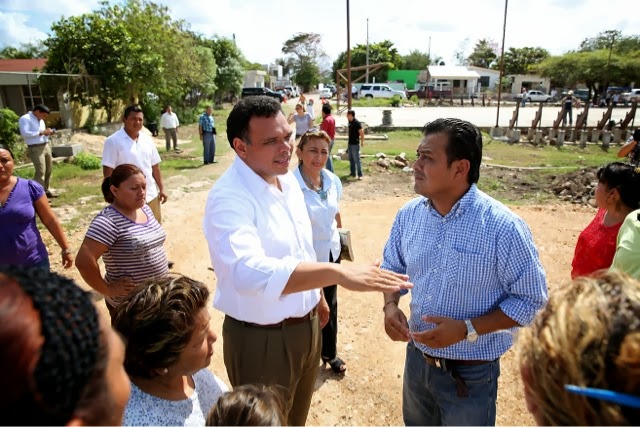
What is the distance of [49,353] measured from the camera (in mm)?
694

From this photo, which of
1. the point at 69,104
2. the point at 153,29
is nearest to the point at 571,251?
the point at 69,104

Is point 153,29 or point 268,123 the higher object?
point 153,29

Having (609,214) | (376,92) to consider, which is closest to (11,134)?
(609,214)

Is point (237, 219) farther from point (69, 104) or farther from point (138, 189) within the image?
point (69, 104)

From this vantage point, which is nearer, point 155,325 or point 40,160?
point 155,325

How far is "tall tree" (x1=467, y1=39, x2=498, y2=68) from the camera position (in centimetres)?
7751

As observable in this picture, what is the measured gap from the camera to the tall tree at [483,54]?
254 ft

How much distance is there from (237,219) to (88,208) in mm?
7599

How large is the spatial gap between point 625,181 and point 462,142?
1.84 meters

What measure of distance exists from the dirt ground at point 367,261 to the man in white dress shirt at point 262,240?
1093 millimetres

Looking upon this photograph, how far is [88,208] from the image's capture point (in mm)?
8266

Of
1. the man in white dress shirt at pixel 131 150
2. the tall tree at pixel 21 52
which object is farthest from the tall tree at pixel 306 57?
the man in white dress shirt at pixel 131 150

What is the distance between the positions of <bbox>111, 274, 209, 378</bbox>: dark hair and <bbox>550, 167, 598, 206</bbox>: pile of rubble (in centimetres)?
905

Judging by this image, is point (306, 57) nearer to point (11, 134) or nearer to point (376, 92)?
point (376, 92)
